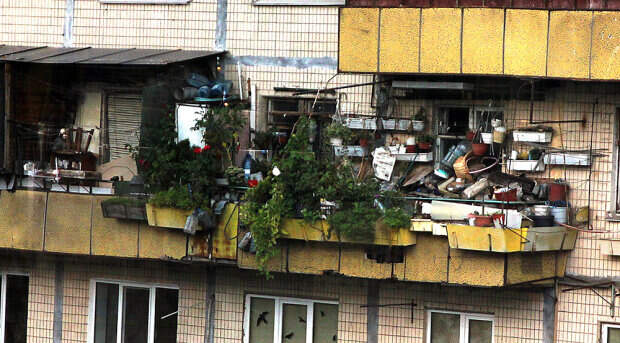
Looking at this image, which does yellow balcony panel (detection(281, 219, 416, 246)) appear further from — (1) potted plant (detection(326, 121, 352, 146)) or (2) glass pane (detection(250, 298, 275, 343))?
(2) glass pane (detection(250, 298, 275, 343))

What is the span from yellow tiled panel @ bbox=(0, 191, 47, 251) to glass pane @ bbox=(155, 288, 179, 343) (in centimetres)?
223

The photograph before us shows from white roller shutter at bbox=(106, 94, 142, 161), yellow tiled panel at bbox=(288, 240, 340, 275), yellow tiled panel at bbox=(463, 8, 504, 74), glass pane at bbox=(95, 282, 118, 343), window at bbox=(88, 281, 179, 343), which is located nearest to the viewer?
yellow tiled panel at bbox=(463, 8, 504, 74)

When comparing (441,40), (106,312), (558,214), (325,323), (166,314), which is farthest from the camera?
(106,312)

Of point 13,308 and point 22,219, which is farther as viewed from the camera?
point 13,308

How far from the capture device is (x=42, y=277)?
62.4ft

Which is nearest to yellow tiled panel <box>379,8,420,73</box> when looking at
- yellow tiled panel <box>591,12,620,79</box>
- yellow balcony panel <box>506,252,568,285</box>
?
yellow tiled panel <box>591,12,620,79</box>

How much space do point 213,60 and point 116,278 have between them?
13.1 ft

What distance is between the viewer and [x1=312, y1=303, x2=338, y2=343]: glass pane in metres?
17.5

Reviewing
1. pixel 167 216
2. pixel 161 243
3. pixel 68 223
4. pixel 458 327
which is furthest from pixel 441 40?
pixel 68 223

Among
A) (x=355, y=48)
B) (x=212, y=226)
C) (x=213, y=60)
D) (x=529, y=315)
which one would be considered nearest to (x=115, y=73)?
(x=213, y=60)

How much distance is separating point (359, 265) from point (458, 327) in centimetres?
199

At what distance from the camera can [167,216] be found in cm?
1655

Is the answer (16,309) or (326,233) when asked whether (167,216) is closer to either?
(326,233)

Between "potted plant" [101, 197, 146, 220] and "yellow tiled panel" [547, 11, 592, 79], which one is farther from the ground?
"yellow tiled panel" [547, 11, 592, 79]
